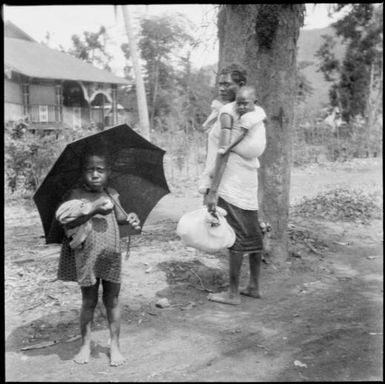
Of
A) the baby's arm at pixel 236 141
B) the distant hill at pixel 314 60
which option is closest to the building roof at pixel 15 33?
the distant hill at pixel 314 60

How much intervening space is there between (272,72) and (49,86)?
20880 mm

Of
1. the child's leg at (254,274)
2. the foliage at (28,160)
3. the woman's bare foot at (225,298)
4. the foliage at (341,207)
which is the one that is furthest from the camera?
the foliage at (28,160)

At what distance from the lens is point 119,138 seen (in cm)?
322

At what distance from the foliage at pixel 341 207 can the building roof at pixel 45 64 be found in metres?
16.5

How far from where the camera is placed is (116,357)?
3164 mm

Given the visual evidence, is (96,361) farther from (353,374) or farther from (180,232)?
(353,374)

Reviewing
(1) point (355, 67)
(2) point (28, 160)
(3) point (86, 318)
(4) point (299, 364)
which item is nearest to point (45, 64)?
(1) point (355, 67)

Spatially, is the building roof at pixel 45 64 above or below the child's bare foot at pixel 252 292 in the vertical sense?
above

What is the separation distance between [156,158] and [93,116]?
2578cm

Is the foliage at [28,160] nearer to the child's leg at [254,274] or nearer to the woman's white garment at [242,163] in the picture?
the woman's white garment at [242,163]

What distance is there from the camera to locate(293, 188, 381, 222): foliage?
26.6 ft

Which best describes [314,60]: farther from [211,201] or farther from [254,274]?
[211,201]

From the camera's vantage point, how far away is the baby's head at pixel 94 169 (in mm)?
3074

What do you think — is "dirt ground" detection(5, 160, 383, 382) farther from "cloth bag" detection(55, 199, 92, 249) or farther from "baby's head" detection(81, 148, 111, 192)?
"baby's head" detection(81, 148, 111, 192)
